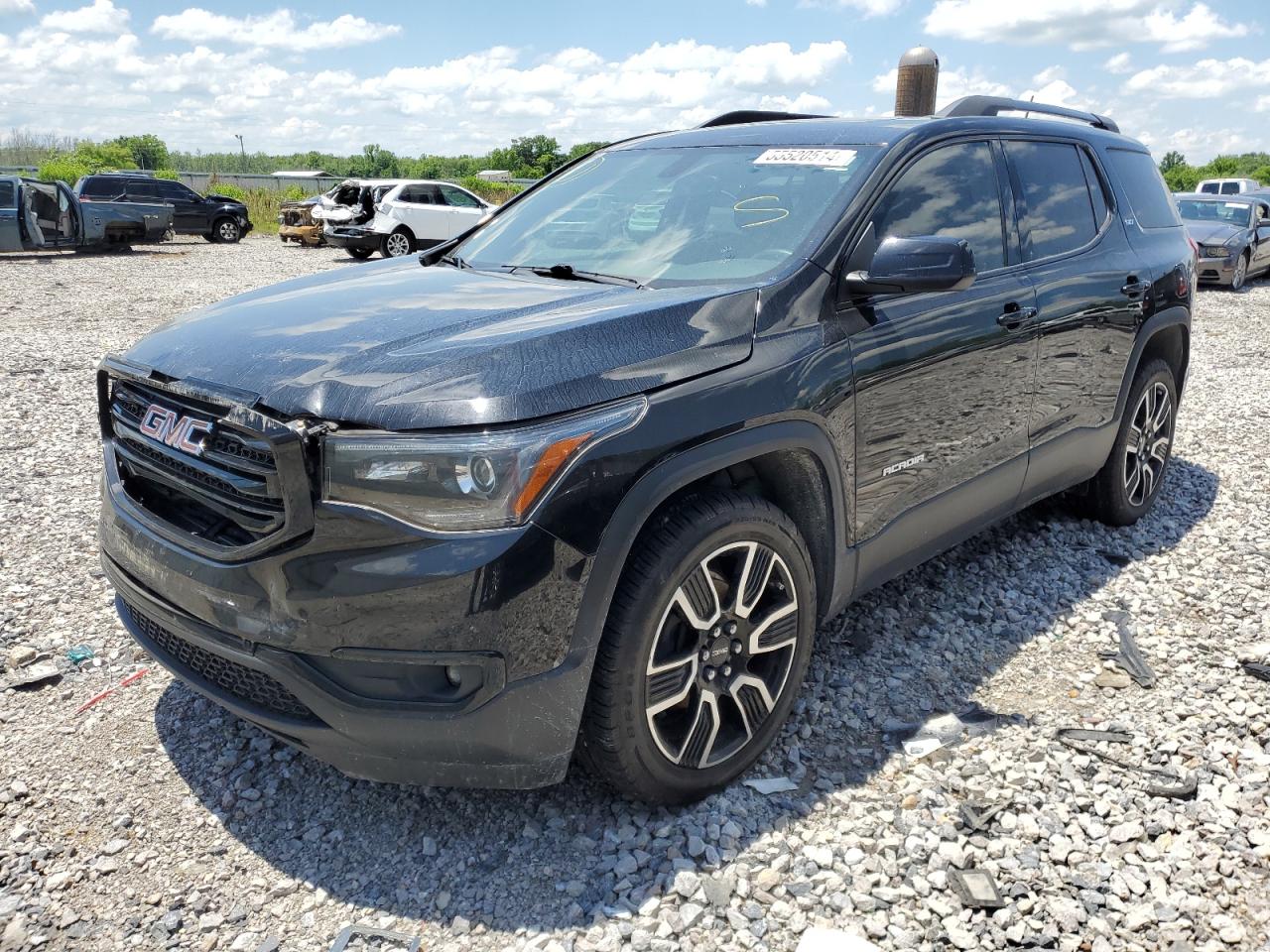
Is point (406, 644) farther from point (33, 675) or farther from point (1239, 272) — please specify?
point (1239, 272)

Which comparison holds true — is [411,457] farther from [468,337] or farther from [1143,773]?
[1143,773]

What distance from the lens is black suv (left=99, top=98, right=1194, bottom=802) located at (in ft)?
7.35

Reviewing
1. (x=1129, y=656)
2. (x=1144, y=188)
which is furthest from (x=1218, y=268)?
(x=1129, y=656)

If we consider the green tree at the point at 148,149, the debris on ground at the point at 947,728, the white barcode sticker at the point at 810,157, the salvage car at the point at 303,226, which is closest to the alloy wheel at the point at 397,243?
the salvage car at the point at 303,226

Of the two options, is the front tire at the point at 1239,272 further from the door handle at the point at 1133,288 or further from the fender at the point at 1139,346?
the door handle at the point at 1133,288

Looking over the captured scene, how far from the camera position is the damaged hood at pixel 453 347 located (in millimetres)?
2275

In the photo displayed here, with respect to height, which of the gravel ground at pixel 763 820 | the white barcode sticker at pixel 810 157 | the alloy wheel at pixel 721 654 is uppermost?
the white barcode sticker at pixel 810 157

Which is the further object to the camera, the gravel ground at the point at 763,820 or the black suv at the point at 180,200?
the black suv at the point at 180,200

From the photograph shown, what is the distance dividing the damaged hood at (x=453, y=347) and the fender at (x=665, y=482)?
8.0 inches

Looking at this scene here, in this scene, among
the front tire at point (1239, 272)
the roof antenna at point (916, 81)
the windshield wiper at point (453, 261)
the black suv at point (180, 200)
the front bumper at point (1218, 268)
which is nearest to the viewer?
the windshield wiper at point (453, 261)

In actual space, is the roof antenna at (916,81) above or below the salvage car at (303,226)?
above

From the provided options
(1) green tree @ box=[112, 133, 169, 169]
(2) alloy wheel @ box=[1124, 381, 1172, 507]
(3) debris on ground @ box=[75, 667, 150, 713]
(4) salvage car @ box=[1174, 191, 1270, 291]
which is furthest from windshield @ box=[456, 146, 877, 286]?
(1) green tree @ box=[112, 133, 169, 169]

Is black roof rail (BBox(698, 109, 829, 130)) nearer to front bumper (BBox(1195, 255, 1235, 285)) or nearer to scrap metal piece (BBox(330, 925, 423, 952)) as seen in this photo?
scrap metal piece (BBox(330, 925, 423, 952))

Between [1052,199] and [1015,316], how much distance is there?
786mm
